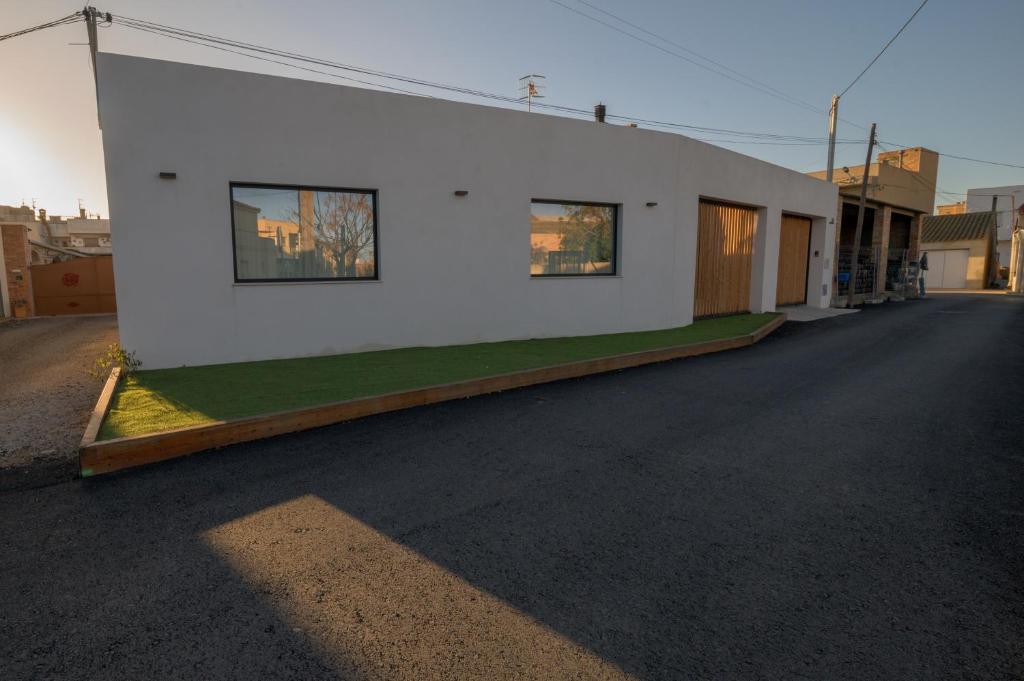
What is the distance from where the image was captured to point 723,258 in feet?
51.0

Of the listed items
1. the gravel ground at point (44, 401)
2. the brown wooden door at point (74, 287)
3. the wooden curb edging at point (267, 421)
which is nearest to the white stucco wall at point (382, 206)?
the gravel ground at point (44, 401)

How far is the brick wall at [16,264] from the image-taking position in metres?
19.4

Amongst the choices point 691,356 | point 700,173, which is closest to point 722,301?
point 700,173

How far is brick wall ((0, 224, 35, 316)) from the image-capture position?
63.6 ft

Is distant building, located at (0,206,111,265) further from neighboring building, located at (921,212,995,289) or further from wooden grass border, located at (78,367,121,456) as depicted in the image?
neighboring building, located at (921,212,995,289)

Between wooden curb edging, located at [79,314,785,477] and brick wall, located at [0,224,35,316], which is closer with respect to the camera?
wooden curb edging, located at [79,314,785,477]

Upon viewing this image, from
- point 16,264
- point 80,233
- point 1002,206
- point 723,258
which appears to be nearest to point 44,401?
point 723,258

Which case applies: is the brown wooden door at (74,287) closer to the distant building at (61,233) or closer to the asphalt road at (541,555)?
the distant building at (61,233)

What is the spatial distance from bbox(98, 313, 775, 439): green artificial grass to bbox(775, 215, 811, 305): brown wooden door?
9426 millimetres

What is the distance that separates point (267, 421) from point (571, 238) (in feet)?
25.8

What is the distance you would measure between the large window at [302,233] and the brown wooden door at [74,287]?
1879 centimetres

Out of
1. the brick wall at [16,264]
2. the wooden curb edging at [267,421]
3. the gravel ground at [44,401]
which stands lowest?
the gravel ground at [44,401]

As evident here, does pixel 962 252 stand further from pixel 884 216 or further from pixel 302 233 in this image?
pixel 302 233

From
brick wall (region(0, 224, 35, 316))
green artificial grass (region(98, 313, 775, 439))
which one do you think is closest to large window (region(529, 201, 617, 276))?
green artificial grass (region(98, 313, 775, 439))
